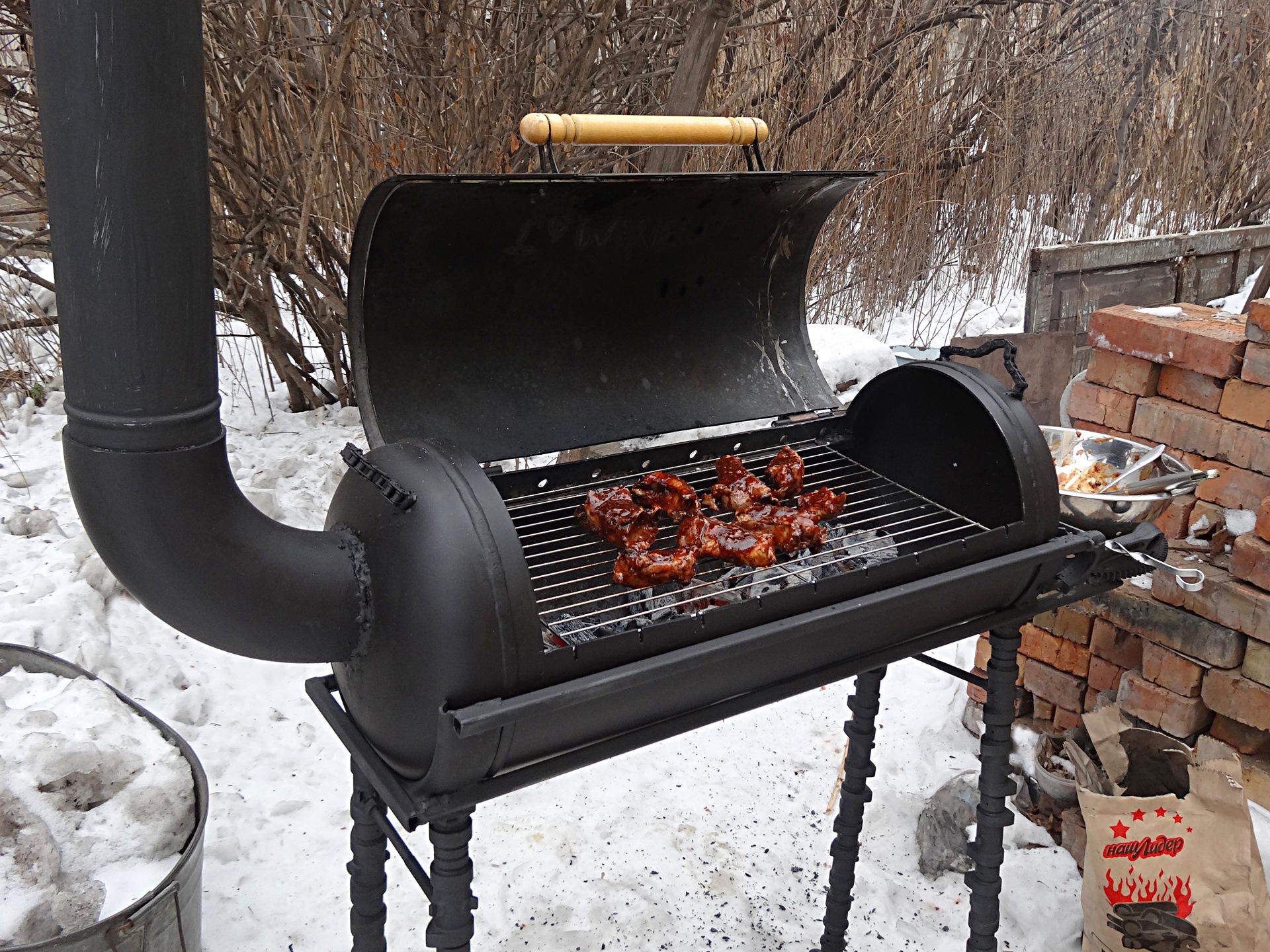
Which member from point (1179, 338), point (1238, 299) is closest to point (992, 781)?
point (1179, 338)

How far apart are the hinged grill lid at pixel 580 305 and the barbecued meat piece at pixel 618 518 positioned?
14 centimetres

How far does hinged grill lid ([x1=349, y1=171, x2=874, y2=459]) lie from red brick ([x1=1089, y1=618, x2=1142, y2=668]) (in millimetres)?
1399

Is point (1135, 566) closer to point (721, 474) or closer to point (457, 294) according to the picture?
point (721, 474)

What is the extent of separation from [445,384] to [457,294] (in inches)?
7.3

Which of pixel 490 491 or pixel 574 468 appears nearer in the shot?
pixel 490 491

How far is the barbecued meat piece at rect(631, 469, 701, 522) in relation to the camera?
219 cm

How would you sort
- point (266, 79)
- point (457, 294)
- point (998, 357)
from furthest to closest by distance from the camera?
point (998, 357) < point (266, 79) < point (457, 294)

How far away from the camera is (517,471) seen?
2.07m

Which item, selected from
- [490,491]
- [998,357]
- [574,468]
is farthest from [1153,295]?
[490,491]

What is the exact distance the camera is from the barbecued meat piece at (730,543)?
1992mm

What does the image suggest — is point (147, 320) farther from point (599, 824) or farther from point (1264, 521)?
point (1264, 521)

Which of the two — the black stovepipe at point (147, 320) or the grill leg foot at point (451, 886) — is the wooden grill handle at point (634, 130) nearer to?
the black stovepipe at point (147, 320)

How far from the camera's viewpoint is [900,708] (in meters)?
3.79

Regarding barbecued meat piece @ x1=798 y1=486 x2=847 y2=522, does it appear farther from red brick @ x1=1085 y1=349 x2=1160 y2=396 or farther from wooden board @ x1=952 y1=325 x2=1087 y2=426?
wooden board @ x1=952 y1=325 x2=1087 y2=426
